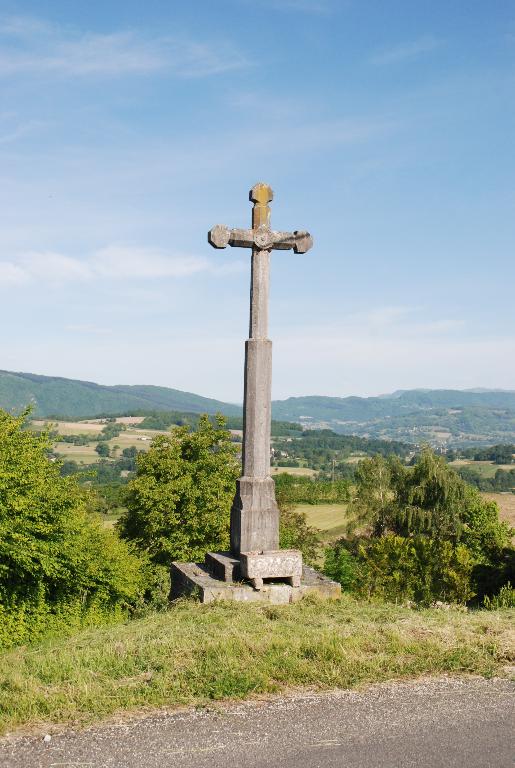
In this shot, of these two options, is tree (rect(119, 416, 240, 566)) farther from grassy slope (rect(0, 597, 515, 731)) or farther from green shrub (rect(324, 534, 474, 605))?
grassy slope (rect(0, 597, 515, 731))

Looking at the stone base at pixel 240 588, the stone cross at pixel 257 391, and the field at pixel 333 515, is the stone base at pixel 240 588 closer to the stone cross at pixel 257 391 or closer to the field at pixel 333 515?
the stone cross at pixel 257 391

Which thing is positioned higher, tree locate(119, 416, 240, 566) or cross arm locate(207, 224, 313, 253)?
cross arm locate(207, 224, 313, 253)

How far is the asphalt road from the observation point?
4648 millimetres

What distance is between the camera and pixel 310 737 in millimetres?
5004

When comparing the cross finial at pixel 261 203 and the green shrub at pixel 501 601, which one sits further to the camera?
the green shrub at pixel 501 601

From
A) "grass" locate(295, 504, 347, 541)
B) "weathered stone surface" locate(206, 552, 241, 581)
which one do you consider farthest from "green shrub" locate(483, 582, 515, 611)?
"grass" locate(295, 504, 347, 541)

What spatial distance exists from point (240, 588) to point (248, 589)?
14 centimetres

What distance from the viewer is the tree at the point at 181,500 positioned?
109 ft

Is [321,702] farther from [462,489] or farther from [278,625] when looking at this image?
[462,489]

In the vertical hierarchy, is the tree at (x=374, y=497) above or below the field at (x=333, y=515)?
above

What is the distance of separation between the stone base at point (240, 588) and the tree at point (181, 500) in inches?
864

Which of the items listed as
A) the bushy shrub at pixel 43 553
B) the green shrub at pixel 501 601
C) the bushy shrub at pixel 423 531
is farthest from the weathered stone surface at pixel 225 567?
the bushy shrub at pixel 423 531

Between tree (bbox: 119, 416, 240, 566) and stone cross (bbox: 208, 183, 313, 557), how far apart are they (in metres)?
22.4

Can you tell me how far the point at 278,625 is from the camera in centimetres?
781
